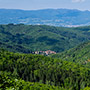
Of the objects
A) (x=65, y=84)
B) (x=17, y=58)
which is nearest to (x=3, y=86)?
(x=65, y=84)

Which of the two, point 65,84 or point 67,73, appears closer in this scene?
point 65,84

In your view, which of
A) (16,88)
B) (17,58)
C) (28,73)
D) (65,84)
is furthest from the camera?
(17,58)

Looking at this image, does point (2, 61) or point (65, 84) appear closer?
point (65, 84)

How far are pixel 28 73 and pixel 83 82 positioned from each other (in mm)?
33123

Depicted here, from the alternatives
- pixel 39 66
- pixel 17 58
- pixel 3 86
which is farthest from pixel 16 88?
pixel 17 58

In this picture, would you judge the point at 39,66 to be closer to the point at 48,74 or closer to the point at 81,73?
the point at 48,74

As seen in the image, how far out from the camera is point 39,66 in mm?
117812

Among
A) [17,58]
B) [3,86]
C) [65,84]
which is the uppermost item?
[3,86]

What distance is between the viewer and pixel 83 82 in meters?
100

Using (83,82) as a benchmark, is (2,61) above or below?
above

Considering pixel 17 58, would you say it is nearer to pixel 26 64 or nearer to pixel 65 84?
pixel 26 64

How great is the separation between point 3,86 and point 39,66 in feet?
326

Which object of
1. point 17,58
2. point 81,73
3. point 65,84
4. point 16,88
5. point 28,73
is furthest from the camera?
point 17,58

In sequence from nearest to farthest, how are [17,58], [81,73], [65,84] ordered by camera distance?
[65,84] < [81,73] < [17,58]
